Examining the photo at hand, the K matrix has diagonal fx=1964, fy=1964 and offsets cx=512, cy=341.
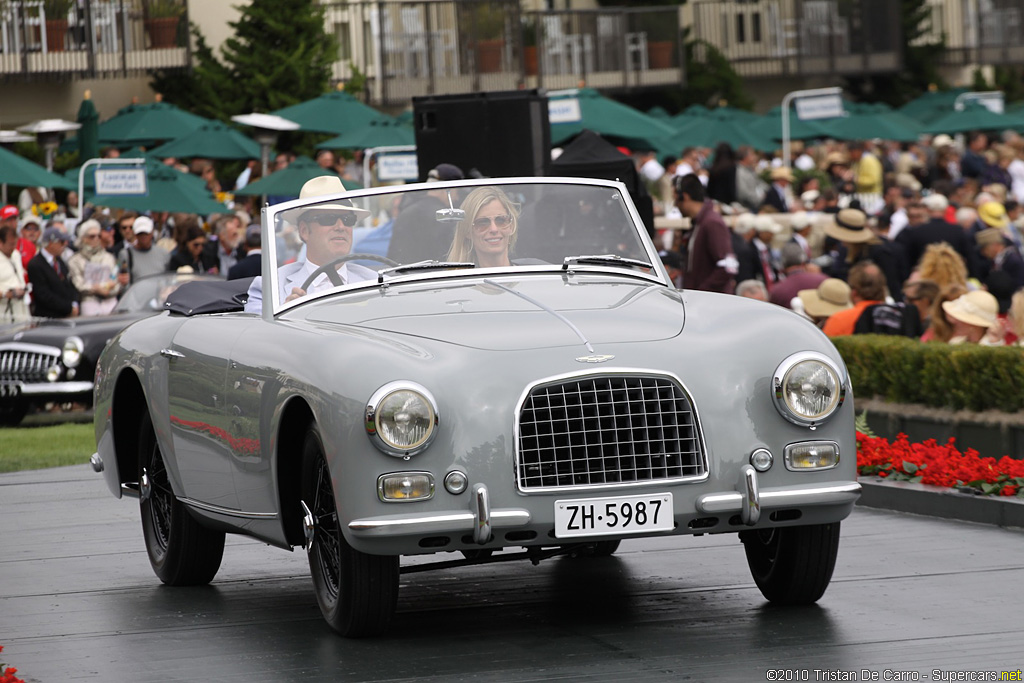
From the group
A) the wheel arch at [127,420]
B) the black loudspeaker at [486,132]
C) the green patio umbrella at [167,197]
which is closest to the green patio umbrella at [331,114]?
the green patio umbrella at [167,197]

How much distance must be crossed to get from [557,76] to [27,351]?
32.4 metres

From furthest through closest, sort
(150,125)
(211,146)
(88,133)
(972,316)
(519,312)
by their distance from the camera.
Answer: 1. (150,125)
2. (88,133)
3. (211,146)
4. (972,316)
5. (519,312)

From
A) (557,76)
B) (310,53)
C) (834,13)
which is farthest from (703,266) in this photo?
(834,13)

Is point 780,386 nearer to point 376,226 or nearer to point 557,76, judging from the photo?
point 376,226

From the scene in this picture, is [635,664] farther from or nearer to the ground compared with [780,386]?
nearer to the ground

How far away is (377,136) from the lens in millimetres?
29938

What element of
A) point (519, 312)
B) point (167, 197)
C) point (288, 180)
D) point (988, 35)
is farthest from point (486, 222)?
point (988, 35)

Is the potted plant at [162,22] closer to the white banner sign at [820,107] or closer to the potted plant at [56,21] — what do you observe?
the potted plant at [56,21]

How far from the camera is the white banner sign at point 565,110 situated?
1023 inches

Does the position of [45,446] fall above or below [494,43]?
below

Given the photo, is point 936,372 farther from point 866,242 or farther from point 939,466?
point 866,242

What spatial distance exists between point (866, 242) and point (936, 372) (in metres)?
6.33

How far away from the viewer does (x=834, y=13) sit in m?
57.8

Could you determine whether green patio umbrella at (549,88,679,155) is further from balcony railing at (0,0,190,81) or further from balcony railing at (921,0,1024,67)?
balcony railing at (921,0,1024,67)
